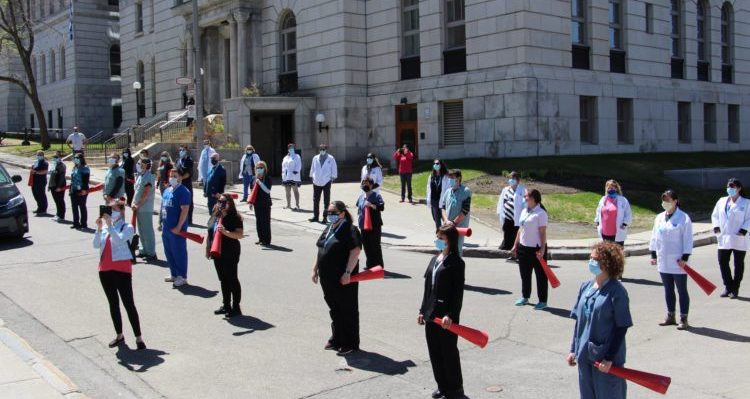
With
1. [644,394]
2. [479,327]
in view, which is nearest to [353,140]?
[479,327]

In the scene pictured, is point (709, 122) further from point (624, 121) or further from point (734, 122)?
point (624, 121)

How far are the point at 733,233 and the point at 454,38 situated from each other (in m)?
20.1

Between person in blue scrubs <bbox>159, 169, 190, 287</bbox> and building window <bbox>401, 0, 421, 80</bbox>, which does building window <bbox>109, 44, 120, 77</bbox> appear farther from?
person in blue scrubs <bbox>159, 169, 190, 287</bbox>

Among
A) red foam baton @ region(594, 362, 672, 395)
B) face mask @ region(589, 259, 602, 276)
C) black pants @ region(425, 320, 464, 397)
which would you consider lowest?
black pants @ region(425, 320, 464, 397)

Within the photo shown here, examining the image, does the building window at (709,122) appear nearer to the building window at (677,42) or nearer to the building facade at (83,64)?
the building window at (677,42)

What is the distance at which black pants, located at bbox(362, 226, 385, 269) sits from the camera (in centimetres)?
1324

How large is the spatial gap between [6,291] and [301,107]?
22065 millimetres

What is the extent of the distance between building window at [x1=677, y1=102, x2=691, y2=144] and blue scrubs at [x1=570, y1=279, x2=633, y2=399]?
1279 inches

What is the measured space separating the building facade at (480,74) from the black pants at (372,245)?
15729 millimetres

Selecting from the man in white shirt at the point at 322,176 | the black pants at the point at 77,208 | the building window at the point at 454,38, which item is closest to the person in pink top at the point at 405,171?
the man in white shirt at the point at 322,176

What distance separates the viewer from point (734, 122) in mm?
39312

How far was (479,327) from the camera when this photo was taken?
9.79 m

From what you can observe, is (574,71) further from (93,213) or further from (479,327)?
(479,327)

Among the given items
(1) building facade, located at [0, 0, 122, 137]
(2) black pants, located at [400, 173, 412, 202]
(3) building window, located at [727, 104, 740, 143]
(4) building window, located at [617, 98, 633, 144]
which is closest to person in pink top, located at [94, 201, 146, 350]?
(2) black pants, located at [400, 173, 412, 202]
